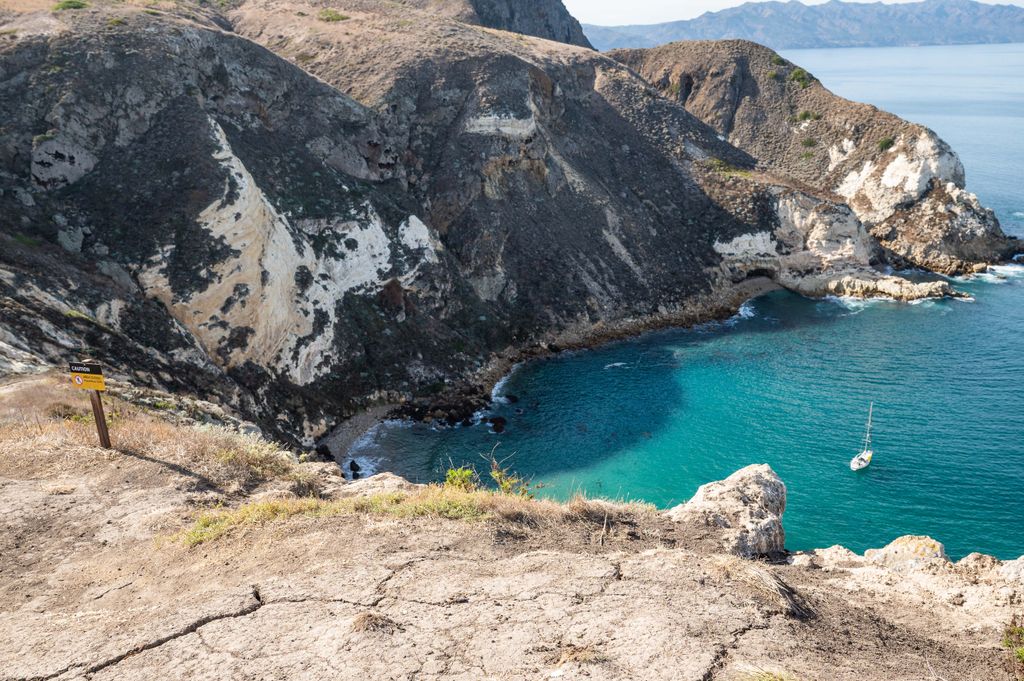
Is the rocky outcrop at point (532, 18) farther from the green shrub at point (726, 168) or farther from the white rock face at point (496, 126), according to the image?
the white rock face at point (496, 126)

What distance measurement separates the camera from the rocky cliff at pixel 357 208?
35656mm

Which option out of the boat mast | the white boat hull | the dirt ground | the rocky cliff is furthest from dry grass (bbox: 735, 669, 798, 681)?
the boat mast

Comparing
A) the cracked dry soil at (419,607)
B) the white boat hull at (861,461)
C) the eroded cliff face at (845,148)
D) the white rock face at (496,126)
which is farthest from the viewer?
the eroded cliff face at (845,148)

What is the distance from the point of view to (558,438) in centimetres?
3875

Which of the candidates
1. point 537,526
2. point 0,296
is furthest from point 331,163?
point 537,526

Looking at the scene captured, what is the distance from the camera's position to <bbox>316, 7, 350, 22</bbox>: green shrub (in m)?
67.9

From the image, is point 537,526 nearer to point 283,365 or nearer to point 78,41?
point 283,365

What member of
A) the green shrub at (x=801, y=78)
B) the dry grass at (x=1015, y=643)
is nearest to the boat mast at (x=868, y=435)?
the dry grass at (x=1015, y=643)

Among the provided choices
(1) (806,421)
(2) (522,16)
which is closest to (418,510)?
(1) (806,421)

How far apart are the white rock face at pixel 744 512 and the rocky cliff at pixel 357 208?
2210 cm

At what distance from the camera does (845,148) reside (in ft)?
246

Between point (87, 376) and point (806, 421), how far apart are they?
117ft

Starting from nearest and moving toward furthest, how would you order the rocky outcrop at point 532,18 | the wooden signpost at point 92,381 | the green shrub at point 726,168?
the wooden signpost at point 92,381, the green shrub at point 726,168, the rocky outcrop at point 532,18

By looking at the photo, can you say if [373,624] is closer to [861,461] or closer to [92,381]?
[92,381]
